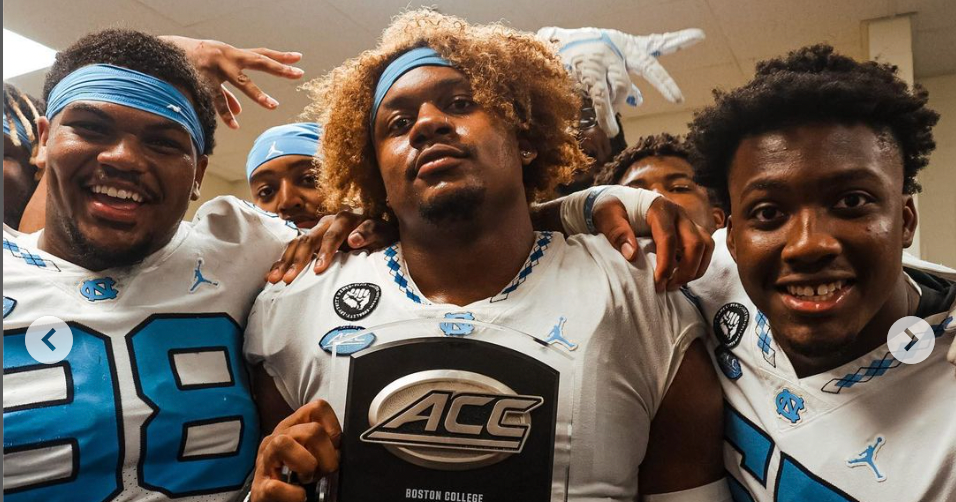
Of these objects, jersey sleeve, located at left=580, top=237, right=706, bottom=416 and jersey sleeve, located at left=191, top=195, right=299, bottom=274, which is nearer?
jersey sleeve, located at left=580, top=237, right=706, bottom=416

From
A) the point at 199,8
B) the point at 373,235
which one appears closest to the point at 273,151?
the point at 199,8

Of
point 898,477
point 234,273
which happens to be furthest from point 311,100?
point 898,477

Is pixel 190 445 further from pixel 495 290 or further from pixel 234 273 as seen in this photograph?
pixel 495 290

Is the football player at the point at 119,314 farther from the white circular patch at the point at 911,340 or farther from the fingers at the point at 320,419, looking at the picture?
the white circular patch at the point at 911,340

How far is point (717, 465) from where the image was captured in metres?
0.87

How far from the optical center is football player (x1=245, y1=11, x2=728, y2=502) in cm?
83

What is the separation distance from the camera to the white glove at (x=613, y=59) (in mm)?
1455

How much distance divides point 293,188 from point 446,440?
1.03m

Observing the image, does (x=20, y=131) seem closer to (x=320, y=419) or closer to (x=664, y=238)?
(x=320, y=419)

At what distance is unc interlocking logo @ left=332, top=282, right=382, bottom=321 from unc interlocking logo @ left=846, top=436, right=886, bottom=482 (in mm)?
612

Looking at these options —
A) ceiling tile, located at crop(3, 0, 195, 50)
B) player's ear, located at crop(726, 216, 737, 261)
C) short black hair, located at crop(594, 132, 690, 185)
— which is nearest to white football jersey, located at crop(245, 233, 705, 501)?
player's ear, located at crop(726, 216, 737, 261)

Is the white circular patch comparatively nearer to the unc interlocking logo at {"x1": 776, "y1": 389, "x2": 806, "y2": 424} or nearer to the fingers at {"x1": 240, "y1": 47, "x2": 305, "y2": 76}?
the unc interlocking logo at {"x1": 776, "y1": 389, "x2": 806, "y2": 424}

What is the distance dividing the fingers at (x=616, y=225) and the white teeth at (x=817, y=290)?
21 centimetres

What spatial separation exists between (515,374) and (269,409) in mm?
393
